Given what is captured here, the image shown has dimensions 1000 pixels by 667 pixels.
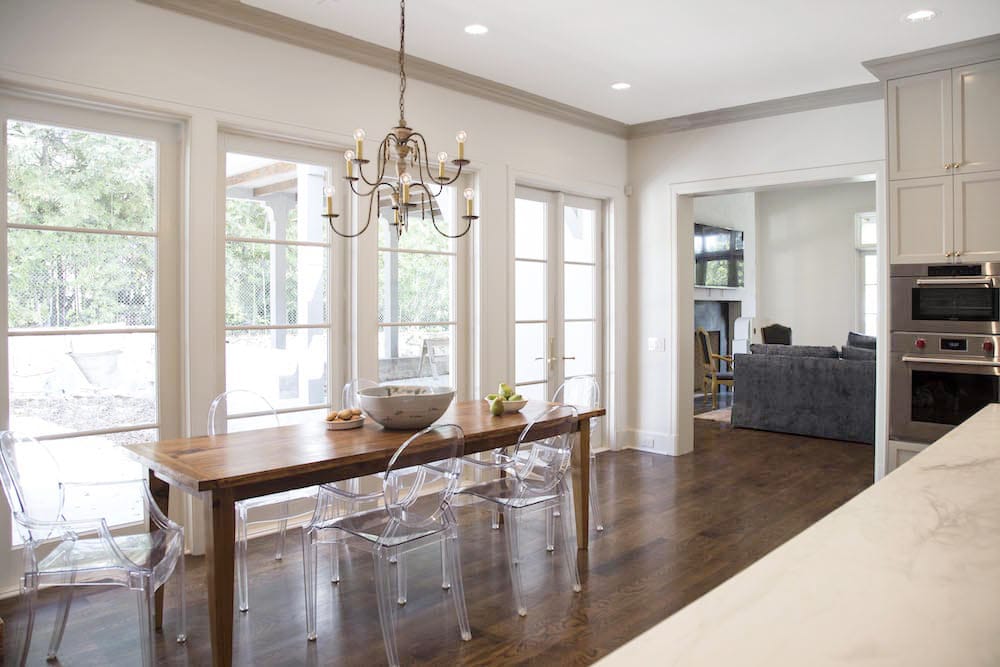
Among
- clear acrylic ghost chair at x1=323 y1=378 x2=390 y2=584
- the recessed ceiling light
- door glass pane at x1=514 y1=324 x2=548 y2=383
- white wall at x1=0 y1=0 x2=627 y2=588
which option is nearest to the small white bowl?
clear acrylic ghost chair at x1=323 y1=378 x2=390 y2=584

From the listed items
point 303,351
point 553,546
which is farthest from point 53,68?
point 553,546

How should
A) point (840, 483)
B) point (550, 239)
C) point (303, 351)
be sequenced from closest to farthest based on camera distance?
point (303, 351), point (840, 483), point (550, 239)

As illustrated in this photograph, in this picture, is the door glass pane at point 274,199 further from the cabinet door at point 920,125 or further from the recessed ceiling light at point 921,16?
the cabinet door at point 920,125

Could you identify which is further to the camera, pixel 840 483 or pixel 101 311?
pixel 840 483

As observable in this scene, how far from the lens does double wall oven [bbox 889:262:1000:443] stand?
4121 millimetres

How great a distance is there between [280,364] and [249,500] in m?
0.99

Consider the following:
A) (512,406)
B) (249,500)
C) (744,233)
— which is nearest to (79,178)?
(249,500)

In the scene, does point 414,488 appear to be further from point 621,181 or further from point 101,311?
point 621,181

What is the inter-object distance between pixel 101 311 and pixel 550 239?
3.29m

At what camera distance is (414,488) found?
272cm

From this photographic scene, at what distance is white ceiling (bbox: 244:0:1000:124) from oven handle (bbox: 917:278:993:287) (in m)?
1.39

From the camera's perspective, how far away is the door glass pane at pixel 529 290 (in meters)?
5.39

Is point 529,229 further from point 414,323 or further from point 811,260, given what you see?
point 811,260

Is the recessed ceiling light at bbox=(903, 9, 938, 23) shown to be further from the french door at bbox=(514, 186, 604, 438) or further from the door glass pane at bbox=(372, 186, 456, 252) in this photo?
the door glass pane at bbox=(372, 186, 456, 252)
